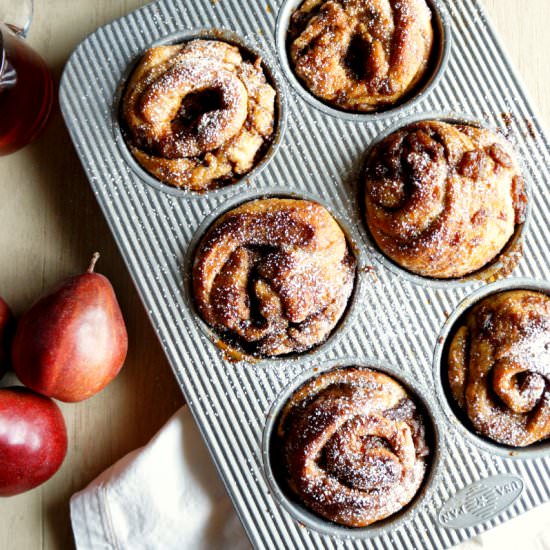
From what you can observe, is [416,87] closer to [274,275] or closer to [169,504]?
[274,275]

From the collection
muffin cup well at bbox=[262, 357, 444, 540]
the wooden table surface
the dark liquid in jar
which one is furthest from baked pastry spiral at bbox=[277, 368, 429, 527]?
the dark liquid in jar

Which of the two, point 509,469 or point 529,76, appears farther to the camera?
point 529,76

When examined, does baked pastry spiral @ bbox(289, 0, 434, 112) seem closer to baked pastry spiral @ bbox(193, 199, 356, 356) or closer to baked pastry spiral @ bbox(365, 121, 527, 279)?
baked pastry spiral @ bbox(365, 121, 527, 279)

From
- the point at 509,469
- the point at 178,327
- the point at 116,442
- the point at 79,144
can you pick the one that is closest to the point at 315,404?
the point at 178,327

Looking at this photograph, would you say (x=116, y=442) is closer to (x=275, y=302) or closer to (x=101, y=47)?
(x=275, y=302)

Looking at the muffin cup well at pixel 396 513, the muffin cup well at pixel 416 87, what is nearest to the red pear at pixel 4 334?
the muffin cup well at pixel 396 513

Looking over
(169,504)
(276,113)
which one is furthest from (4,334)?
(276,113)
